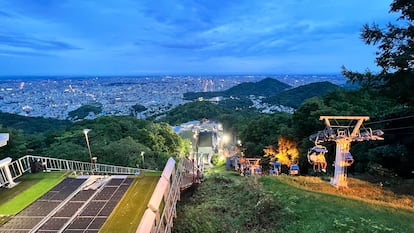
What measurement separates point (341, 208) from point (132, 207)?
7.36 meters

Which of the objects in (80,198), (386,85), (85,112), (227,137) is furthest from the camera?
(85,112)

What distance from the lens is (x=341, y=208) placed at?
9.02 metres

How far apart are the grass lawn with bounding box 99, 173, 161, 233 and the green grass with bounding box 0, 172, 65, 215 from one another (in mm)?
2600

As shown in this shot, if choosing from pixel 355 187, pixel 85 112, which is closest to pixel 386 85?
pixel 355 187

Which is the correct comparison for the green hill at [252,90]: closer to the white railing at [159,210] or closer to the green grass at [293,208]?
the green grass at [293,208]

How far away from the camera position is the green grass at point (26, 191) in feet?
21.2

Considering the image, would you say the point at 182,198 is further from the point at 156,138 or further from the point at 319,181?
the point at 156,138

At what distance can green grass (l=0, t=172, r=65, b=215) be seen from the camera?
645cm

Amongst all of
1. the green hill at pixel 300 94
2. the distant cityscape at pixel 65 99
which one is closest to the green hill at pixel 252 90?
the distant cityscape at pixel 65 99

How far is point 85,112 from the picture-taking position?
7662 centimetres

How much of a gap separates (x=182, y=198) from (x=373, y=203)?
24.7 ft

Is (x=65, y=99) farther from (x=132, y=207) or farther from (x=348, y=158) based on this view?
(x=132, y=207)

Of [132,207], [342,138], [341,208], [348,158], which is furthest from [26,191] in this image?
[348,158]

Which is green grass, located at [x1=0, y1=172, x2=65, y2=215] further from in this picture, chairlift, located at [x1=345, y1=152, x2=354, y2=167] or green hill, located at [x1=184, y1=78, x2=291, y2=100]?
green hill, located at [x1=184, y1=78, x2=291, y2=100]
